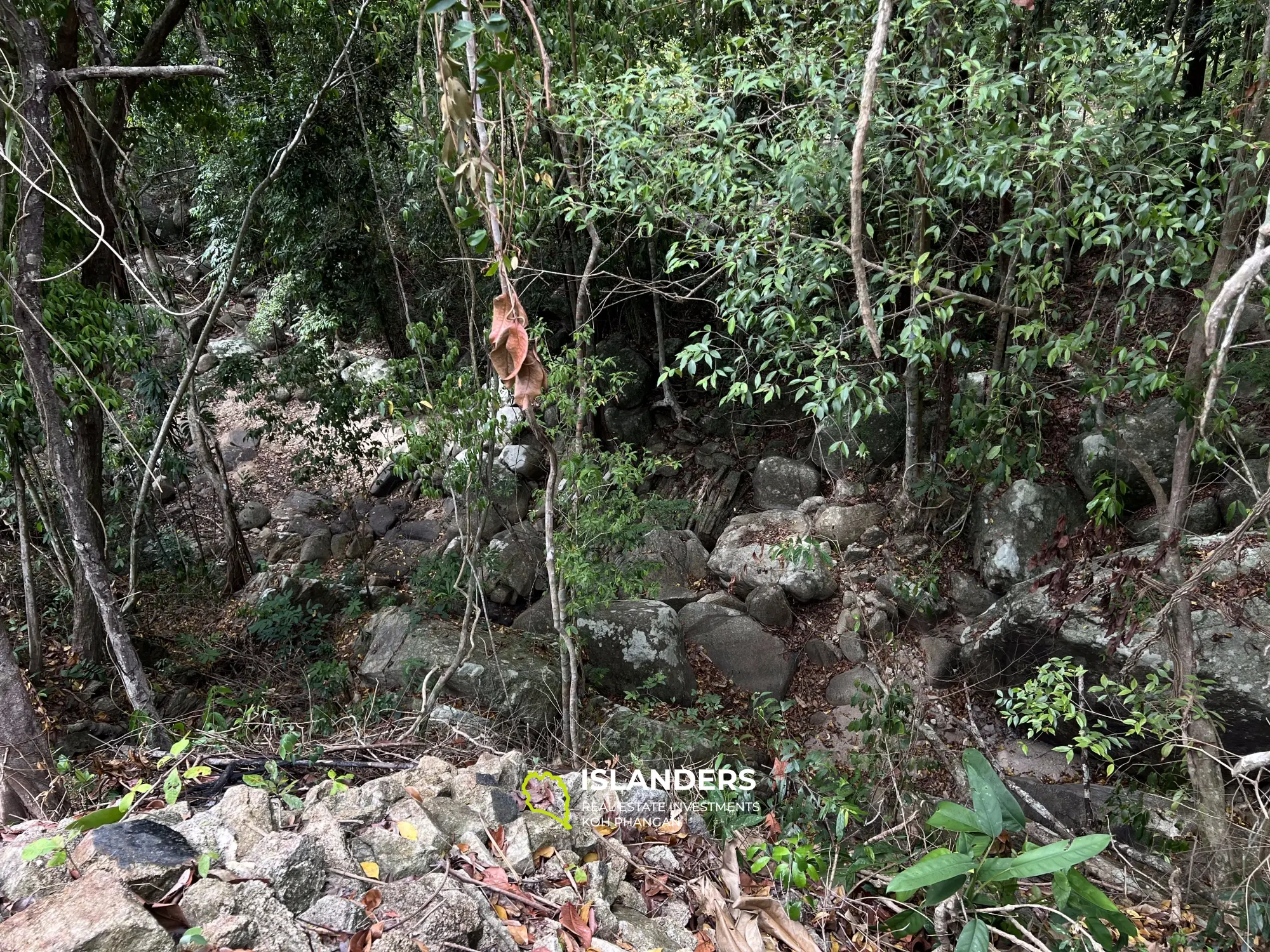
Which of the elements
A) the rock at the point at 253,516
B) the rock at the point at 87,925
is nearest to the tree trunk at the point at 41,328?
the rock at the point at 87,925

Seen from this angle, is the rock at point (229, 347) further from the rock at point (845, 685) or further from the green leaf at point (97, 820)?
the green leaf at point (97, 820)

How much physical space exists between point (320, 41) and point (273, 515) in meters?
5.25

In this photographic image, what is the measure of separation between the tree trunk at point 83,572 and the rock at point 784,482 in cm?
585

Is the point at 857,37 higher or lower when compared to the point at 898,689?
higher

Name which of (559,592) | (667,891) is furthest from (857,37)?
(667,891)

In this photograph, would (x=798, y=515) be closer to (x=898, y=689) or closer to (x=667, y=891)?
(x=898, y=689)

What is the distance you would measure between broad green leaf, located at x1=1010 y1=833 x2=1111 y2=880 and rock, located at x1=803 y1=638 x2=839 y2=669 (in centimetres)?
429

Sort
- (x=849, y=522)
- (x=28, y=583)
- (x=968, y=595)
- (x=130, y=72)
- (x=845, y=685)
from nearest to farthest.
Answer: (x=130, y=72)
(x=28, y=583)
(x=845, y=685)
(x=968, y=595)
(x=849, y=522)

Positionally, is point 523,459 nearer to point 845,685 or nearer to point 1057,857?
point 845,685

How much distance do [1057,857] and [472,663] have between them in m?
3.94

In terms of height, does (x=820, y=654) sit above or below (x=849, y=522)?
below

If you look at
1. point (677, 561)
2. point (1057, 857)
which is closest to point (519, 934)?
point (1057, 857)

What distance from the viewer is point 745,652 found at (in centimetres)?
613

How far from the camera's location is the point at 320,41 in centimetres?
691
